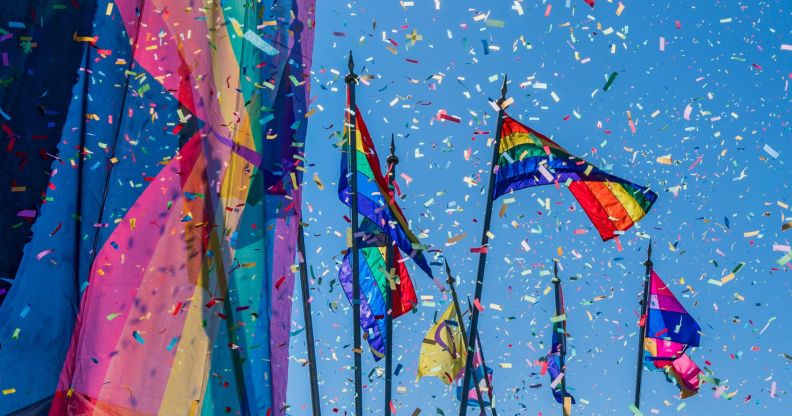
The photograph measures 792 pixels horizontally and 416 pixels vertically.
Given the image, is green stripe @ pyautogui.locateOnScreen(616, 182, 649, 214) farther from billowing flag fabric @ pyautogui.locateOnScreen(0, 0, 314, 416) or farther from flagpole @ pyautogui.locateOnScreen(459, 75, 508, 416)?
billowing flag fabric @ pyautogui.locateOnScreen(0, 0, 314, 416)

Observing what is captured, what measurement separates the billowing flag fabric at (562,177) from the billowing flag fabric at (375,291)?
284 cm

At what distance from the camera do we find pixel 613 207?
11.2 metres

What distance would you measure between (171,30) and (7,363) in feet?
6.96

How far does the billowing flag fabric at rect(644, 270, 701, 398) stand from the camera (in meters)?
16.5

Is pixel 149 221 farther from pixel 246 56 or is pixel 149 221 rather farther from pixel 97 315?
pixel 246 56

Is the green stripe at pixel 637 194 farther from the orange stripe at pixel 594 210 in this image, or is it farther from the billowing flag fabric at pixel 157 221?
the billowing flag fabric at pixel 157 221

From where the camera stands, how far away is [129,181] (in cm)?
412

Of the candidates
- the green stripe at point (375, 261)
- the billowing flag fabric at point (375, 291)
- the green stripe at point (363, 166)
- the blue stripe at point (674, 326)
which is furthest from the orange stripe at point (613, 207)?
the blue stripe at point (674, 326)

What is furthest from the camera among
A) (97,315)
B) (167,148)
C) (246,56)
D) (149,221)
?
(246,56)

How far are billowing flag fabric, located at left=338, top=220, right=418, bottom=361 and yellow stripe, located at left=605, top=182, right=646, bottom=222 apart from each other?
389 centimetres

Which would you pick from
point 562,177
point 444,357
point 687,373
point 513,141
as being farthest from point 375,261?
point 687,373

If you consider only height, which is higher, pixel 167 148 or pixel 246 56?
pixel 246 56

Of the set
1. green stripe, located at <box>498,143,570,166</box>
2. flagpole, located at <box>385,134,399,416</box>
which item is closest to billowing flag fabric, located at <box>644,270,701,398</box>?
green stripe, located at <box>498,143,570,166</box>

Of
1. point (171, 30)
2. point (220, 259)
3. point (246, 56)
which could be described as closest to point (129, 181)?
point (220, 259)
